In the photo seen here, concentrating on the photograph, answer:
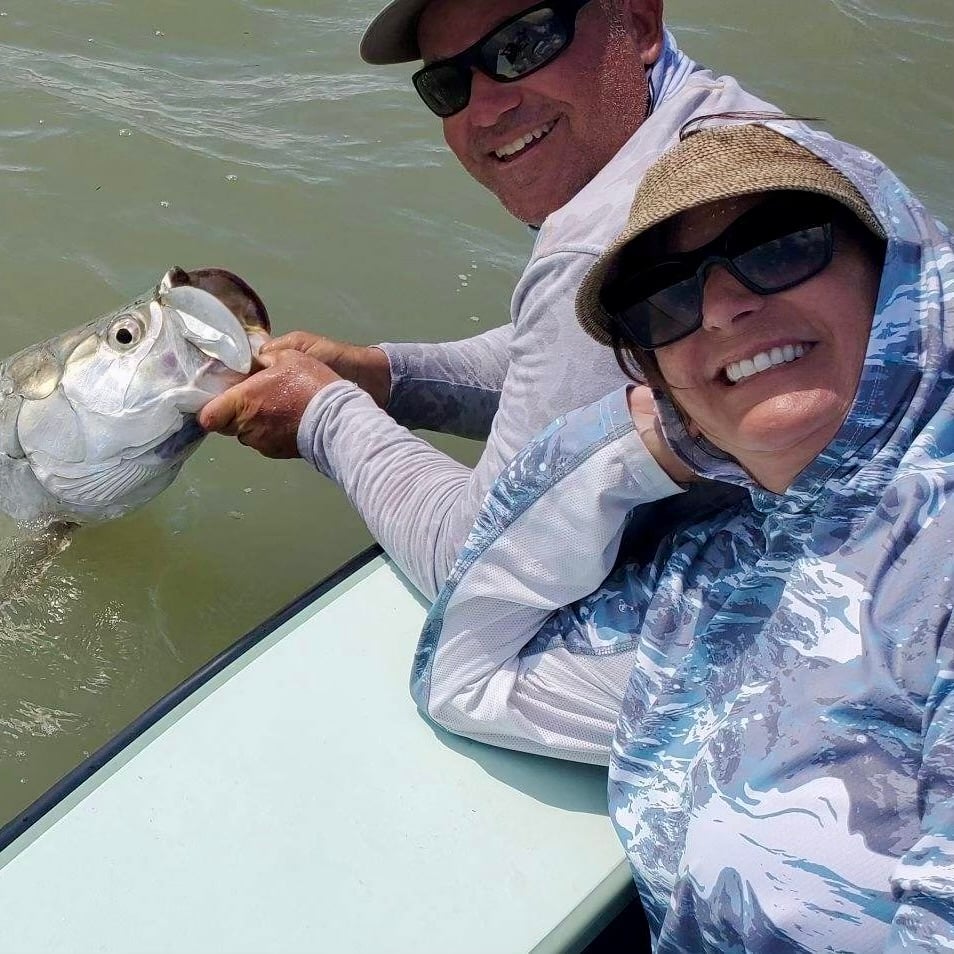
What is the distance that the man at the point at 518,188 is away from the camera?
1.90m

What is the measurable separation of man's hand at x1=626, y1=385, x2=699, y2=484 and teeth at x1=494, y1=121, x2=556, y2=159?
0.85 meters

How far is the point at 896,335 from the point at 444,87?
1.39m

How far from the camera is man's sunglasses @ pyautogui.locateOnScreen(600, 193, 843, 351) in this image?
49.3 inches

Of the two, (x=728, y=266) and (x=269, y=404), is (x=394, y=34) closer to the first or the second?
(x=269, y=404)

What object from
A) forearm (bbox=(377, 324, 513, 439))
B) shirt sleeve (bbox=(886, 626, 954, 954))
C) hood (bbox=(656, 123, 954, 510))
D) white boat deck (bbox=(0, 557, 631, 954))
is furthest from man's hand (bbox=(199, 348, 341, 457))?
shirt sleeve (bbox=(886, 626, 954, 954))

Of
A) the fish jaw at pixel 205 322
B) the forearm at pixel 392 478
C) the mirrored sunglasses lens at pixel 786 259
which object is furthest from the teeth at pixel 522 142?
the mirrored sunglasses lens at pixel 786 259

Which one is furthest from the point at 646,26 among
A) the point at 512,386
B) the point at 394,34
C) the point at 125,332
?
the point at 125,332

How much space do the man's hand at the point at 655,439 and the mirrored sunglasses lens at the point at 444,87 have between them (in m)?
0.99

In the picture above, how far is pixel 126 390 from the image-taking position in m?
2.55

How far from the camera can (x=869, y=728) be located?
1.26 m

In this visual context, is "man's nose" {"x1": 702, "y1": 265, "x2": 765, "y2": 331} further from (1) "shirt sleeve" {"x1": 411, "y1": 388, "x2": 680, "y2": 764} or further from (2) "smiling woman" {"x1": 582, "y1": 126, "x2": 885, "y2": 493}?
(1) "shirt sleeve" {"x1": 411, "y1": 388, "x2": 680, "y2": 764}

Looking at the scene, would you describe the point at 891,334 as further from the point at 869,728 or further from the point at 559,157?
the point at 559,157

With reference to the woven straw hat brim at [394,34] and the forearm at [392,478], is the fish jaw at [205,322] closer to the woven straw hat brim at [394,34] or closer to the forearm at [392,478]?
the forearm at [392,478]

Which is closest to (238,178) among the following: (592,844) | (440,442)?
(440,442)
